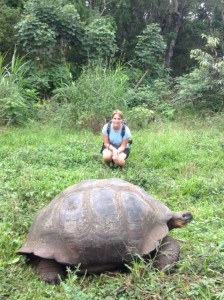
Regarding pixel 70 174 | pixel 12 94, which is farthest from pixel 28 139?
pixel 70 174

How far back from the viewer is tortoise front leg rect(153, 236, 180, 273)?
348 centimetres

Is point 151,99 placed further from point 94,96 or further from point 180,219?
point 180,219

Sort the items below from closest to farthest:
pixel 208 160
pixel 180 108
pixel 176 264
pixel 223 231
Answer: pixel 176 264
pixel 223 231
pixel 208 160
pixel 180 108

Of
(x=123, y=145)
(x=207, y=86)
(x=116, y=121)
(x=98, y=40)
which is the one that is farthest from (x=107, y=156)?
(x=98, y=40)

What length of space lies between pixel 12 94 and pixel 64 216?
18.5 feet

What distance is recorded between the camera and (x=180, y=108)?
426 inches

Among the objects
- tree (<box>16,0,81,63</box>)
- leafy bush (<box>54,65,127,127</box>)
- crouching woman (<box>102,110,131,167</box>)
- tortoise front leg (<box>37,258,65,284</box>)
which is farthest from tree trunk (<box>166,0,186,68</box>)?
tortoise front leg (<box>37,258,65,284</box>)

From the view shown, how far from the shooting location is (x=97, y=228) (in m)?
3.39

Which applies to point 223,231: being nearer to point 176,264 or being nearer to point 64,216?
point 176,264

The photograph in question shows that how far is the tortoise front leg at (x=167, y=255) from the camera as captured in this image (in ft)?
11.4

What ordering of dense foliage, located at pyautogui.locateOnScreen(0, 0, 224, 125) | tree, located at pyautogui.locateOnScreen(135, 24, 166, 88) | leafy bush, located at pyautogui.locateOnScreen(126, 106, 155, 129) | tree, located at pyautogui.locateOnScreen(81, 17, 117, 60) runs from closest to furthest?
dense foliage, located at pyautogui.locateOnScreen(0, 0, 224, 125), leafy bush, located at pyautogui.locateOnScreen(126, 106, 155, 129), tree, located at pyautogui.locateOnScreen(81, 17, 117, 60), tree, located at pyautogui.locateOnScreen(135, 24, 166, 88)

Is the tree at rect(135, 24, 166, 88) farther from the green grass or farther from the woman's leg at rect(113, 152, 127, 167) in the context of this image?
the woman's leg at rect(113, 152, 127, 167)

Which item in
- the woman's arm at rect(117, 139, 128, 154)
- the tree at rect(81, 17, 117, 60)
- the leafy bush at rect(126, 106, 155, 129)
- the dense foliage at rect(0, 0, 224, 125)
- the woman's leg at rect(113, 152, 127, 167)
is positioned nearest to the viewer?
the woman's leg at rect(113, 152, 127, 167)

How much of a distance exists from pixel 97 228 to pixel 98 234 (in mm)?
48
